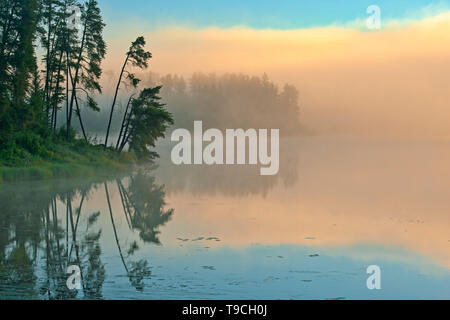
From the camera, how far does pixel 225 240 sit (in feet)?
54.0

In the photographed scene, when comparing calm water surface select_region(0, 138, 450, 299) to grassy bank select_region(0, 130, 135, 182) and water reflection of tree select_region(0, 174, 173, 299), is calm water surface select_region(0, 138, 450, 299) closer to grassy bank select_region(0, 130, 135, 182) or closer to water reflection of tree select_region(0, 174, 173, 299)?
water reflection of tree select_region(0, 174, 173, 299)

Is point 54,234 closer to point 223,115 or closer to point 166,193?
point 166,193

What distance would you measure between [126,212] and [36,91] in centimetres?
2506

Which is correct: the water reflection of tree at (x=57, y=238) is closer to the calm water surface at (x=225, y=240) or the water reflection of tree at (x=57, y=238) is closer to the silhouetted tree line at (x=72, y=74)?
the calm water surface at (x=225, y=240)

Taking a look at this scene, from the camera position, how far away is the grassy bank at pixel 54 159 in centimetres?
3500

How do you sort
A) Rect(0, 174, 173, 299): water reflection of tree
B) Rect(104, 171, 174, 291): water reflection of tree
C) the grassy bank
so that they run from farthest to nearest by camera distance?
the grassy bank, Rect(104, 171, 174, 291): water reflection of tree, Rect(0, 174, 173, 299): water reflection of tree

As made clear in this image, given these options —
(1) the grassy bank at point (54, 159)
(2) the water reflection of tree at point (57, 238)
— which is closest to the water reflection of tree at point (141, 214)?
(2) the water reflection of tree at point (57, 238)

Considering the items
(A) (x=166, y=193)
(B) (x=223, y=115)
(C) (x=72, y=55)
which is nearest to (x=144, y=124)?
(C) (x=72, y=55)

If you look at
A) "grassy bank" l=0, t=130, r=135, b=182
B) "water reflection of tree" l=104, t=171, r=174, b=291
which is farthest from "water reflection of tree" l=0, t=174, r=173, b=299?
"grassy bank" l=0, t=130, r=135, b=182

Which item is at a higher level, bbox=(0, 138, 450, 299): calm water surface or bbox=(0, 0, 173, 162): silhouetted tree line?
bbox=(0, 0, 173, 162): silhouetted tree line

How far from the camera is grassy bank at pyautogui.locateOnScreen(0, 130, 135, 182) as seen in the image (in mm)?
35000

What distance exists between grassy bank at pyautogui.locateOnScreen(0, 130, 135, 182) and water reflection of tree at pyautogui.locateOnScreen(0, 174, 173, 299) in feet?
14.6

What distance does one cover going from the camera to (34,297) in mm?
10297

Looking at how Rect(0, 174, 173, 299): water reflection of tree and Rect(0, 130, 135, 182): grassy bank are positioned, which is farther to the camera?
Rect(0, 130, 135, 182): grassy bank
